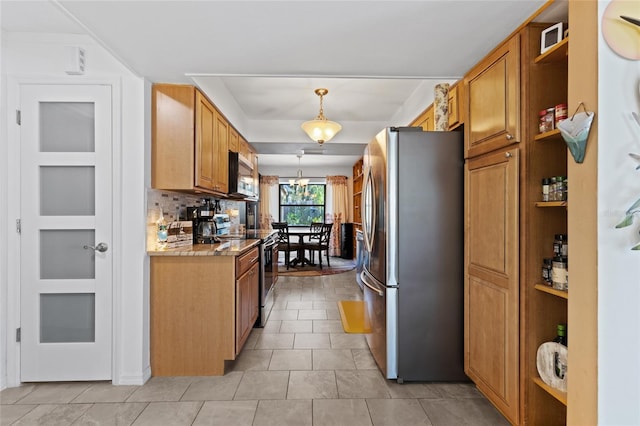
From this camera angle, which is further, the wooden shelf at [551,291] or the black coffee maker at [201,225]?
the black coffee maker at [201,225]

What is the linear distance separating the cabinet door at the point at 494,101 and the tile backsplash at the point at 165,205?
2300 mm

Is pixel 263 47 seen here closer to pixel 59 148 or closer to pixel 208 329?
Answer: pixel 59 148

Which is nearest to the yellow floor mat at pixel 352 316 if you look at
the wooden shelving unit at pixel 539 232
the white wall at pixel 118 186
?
the wooden shelving unit at pixel 539 232

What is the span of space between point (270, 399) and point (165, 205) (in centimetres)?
173

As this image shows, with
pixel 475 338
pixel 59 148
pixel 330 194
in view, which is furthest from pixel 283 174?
pixel 475 338

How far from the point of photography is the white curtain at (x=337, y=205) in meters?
8.67

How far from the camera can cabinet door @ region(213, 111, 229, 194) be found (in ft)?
10.1

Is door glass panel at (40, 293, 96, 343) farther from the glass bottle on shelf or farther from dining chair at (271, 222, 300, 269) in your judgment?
dining chair at (271, 222, 300, 269)

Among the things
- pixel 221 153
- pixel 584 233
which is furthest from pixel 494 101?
pixel 221 153

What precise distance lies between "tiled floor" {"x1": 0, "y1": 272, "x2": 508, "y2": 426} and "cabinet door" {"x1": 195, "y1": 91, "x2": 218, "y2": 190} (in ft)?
4.88

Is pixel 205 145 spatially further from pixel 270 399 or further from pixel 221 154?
pixel 270 399

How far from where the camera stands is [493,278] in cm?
188

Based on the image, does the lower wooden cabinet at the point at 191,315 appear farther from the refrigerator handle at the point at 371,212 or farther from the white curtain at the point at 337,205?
the white curtain at the point at 337,205

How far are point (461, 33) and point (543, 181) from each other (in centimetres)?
88
